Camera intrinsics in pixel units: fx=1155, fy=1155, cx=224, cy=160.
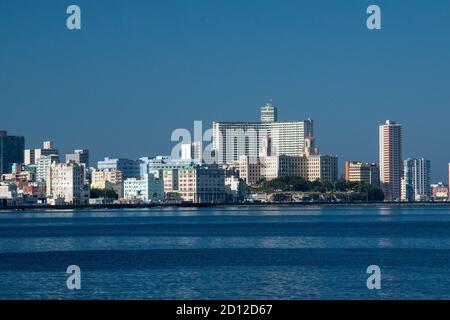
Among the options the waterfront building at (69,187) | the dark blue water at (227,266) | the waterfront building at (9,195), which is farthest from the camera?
the waterfront building at (69,187)

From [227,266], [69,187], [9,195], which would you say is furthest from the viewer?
[69,187]

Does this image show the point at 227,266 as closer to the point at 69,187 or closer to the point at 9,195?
the point at 69,187

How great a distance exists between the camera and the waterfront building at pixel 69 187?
18762 centimetres

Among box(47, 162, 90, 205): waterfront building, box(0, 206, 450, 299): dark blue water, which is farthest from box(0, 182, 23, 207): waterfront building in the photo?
box(0, 206, 450, 299): dark blue water

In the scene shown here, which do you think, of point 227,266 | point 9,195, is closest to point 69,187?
point 9,195

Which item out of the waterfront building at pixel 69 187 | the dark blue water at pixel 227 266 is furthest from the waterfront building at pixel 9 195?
the dark blue water at pixel 227 266

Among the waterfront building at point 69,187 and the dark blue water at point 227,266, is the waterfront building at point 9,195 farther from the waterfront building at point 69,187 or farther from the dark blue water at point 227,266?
the dark blue water at point 227,266

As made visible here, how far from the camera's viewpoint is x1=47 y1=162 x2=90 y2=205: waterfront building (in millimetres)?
187625

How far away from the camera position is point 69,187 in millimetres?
188750

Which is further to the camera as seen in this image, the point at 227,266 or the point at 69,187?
the point at 69,187
